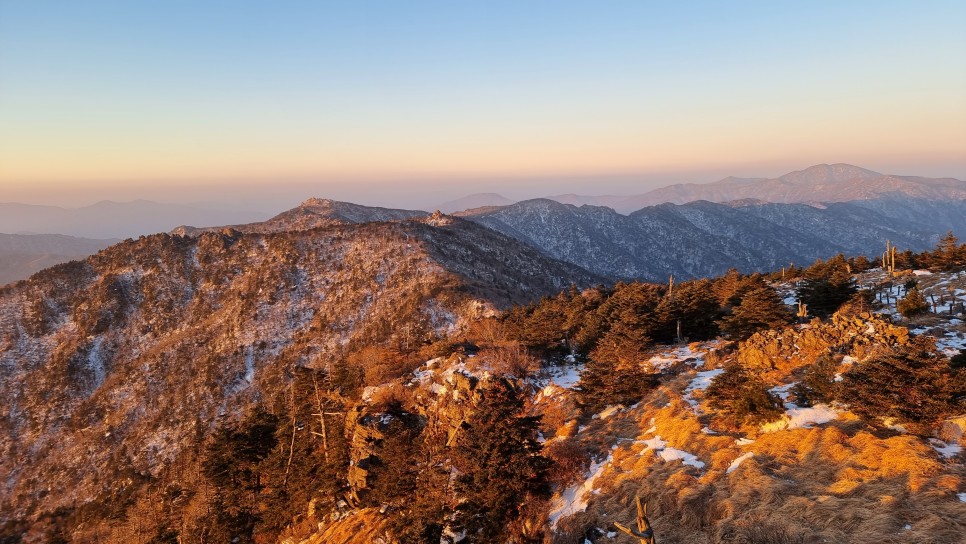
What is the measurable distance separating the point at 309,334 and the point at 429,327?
22959 millimetres

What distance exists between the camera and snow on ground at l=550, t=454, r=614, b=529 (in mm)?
19281

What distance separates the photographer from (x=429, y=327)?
7206 cm

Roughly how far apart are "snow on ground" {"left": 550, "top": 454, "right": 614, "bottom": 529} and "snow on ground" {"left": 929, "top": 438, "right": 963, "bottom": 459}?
12079 mm

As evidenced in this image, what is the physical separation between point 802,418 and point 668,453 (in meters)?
6.30

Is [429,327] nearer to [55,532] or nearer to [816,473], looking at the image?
A: [55,532]

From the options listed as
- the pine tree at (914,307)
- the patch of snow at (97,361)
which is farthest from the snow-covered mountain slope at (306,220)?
the pine tree at (914,307)

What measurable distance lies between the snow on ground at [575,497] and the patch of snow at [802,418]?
300 inches

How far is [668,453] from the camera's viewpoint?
20.5 meters

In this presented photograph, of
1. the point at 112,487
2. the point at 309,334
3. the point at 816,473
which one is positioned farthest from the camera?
the point at 309,334

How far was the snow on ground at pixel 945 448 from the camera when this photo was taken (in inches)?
601

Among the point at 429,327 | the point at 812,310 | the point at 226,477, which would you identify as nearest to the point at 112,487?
the point at 226,477

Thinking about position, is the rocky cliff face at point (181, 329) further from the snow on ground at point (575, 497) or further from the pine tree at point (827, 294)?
the pine tree at point (827, 294)

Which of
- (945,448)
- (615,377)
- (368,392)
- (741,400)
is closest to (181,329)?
(368,392)

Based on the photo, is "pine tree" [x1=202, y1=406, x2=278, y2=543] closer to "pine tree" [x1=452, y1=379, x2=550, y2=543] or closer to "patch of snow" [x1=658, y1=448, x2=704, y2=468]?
"pine tree" [x1=452, y1=379, x2=550, y2=543]
